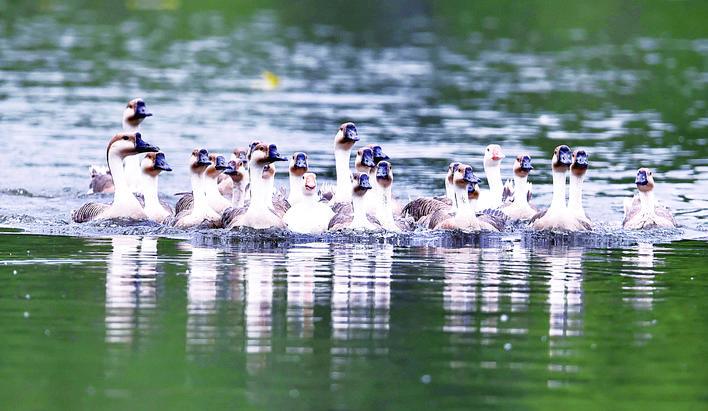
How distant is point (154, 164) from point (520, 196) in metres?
5.48

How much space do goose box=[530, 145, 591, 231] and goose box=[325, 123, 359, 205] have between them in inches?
123

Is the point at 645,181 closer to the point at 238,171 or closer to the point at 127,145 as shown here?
the point at 238,171

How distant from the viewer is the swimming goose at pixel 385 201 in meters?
22.7

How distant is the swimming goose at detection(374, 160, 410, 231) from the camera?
22703 millimetres

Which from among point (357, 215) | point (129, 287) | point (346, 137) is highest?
point (346, 137)

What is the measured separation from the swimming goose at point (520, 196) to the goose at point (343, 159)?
235 cm

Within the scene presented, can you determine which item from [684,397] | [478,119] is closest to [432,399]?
[684,397]

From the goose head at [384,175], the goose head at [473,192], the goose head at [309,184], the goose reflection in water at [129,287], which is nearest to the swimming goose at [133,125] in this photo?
the goose reflection in water at [129,287]

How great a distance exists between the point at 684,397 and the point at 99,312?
596 centimetres

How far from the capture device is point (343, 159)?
24641 mm

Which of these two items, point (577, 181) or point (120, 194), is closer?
point (577, 181)

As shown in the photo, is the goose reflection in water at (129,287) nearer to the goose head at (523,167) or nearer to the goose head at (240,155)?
the goose head at (240,155)

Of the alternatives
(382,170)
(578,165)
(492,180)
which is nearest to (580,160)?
(578,165)

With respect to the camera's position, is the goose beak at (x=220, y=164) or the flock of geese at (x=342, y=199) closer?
the flock of geese at (x=342, y=199)
